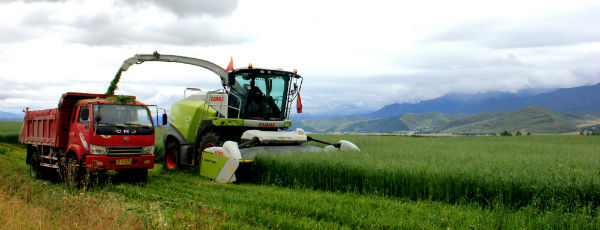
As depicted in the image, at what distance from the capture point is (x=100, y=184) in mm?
10906

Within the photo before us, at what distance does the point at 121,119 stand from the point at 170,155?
4.35m

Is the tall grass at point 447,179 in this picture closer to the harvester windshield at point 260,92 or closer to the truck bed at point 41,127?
the harvester windshield at point 260,92

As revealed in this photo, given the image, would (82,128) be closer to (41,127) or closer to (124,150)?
(124,150)

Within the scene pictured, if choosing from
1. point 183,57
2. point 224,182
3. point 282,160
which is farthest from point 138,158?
point 183,57

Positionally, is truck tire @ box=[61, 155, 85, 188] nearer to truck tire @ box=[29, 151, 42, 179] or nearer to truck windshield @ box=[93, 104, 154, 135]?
truck windshield @ box=[93, 104, 154, 135]

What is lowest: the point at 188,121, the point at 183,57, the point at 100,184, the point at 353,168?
the point at 100,184

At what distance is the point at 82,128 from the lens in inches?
424

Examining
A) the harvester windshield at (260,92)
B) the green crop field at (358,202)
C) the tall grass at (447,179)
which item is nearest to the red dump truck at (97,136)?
the green crop field at (358,202)

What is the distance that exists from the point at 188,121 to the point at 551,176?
35.6ft

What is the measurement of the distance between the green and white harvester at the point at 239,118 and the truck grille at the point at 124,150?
195 cm

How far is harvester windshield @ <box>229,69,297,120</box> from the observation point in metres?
13.4

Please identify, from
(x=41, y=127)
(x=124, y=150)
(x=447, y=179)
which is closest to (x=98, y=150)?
(x=124, y=150)

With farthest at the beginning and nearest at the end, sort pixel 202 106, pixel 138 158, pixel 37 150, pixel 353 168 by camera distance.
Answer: pixel 202 106 → pixel 37 150 → pixel 138 158 → pixel 353 168

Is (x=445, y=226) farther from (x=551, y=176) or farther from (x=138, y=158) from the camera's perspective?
(x=138, y=158)
